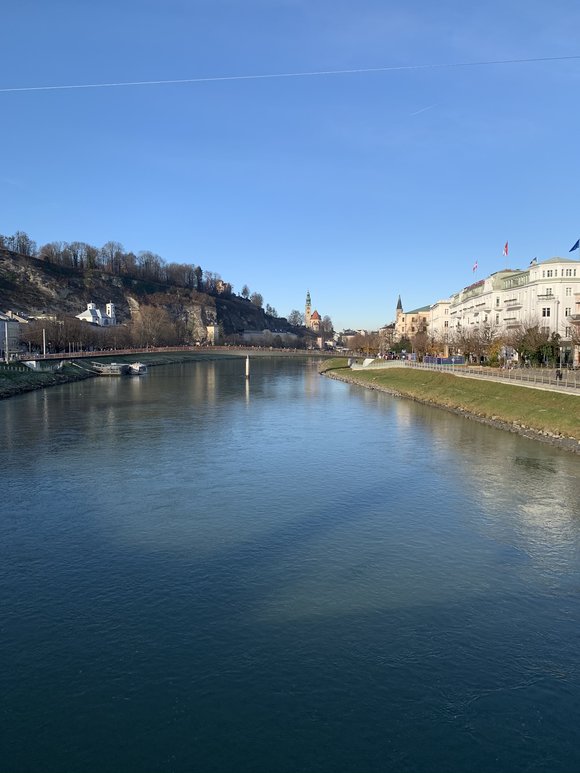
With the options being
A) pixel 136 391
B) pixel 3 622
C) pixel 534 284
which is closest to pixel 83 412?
pixel 136 391

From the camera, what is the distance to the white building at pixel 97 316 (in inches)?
6826

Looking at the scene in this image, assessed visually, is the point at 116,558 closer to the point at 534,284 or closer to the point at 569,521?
the point at 569,521

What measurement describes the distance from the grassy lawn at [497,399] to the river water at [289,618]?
31.6 feet

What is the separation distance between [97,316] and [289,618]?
178000 mm

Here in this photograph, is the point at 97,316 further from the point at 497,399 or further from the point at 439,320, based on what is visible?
the point at 497,399

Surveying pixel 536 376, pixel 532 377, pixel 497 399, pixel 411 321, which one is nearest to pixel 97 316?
pixel 411 321

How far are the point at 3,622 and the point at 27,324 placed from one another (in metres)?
120

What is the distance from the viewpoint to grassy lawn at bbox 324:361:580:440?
3516cm

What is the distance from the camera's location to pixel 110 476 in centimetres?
2522

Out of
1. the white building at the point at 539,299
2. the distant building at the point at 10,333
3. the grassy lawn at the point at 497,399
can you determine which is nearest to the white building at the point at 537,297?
the white building at the point at 539,299

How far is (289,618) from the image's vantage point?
491 inches

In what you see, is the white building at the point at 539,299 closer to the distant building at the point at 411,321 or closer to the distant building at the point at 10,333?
the distant building at the point at 411,321

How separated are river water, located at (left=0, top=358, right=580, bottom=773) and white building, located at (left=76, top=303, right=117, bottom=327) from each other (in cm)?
15560

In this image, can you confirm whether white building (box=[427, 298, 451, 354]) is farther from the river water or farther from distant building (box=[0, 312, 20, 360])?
the river water
